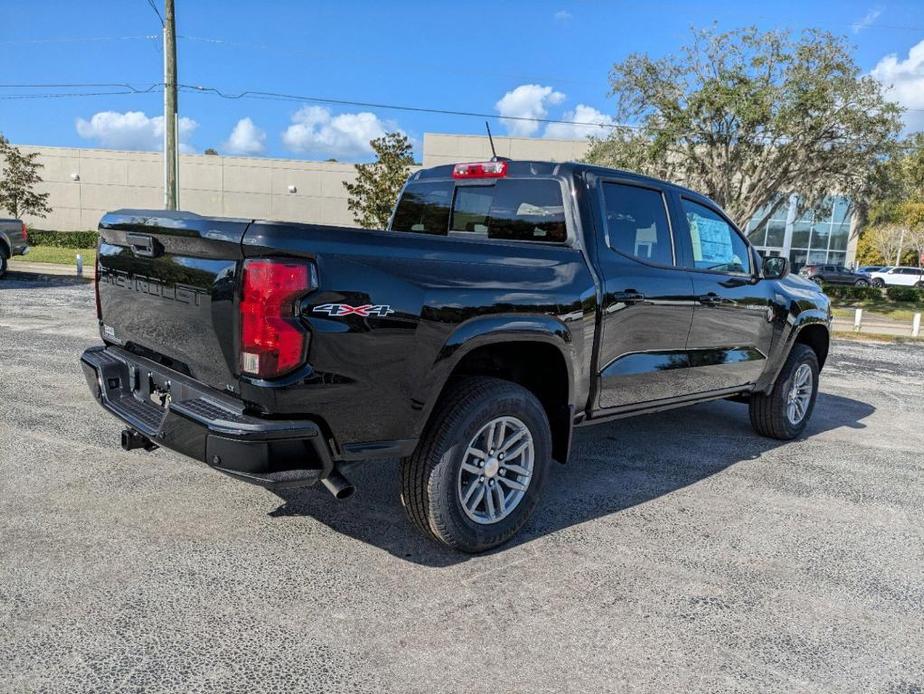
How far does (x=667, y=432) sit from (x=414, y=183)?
2.98 metres

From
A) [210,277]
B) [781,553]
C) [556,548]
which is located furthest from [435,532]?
[781,553]

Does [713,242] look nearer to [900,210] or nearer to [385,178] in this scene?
[385,178]

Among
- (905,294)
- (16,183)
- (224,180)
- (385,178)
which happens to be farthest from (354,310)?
(224,180)

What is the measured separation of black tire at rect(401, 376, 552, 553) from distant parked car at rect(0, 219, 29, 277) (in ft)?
51.8

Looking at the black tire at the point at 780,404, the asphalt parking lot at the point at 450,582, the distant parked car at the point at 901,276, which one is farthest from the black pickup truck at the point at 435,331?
the distant parked car at the point at 901,276

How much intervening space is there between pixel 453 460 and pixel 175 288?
1.44 meters

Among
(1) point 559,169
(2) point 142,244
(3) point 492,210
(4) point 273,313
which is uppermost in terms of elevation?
(1) point 559,169

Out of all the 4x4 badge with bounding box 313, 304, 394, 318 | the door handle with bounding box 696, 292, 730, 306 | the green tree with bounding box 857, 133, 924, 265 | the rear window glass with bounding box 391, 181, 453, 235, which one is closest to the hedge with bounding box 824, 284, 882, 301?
the green tree with bounding box 857, 133, 924, 265

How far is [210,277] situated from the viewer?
2859 mm

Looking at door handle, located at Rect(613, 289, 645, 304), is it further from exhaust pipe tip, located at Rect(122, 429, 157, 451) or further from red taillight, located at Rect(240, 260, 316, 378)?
exhaust pipe tip, located at Rect(122, 429, 157, 451)

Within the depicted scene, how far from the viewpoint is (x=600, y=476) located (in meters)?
4.75

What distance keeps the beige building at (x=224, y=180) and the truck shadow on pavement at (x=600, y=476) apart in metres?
30.5

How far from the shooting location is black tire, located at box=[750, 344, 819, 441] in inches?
225

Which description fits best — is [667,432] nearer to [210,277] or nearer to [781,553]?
[781,553]
